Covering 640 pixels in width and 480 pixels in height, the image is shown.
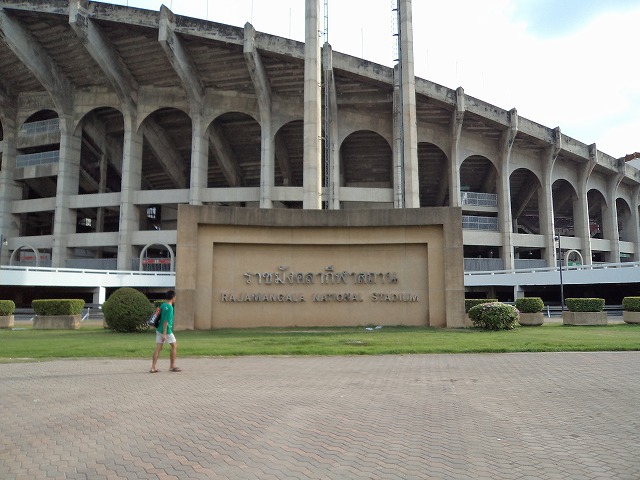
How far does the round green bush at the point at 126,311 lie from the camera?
17297 millimetres

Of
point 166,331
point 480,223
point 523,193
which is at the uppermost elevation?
point 523,193

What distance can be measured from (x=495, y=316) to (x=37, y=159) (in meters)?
44.0

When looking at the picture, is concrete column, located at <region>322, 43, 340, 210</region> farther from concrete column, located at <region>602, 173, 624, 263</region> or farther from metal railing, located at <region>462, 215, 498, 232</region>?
concrete column, located at <region>602, 173, 624, 263</region>

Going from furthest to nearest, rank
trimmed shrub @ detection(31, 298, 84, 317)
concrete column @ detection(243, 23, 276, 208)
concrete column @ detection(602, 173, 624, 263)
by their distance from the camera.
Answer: concrete column @ detection(602, 173, 624, 263)
concrete column @ detection(243, 23, 276, 208)
trimmed shrub @ detection(31, 298, 84, 317)

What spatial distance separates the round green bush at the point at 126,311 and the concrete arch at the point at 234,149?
2754 centimetres

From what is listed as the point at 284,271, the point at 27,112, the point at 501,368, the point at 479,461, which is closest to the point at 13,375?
the point at 479,461

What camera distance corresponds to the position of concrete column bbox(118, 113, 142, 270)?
4147 cm

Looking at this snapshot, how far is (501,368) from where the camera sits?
369 inches

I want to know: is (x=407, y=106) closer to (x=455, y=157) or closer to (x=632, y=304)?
(x=455, y=157)

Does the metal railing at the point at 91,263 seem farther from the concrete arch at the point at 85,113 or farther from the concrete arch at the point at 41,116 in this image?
the concrete arch at the point at 41,116

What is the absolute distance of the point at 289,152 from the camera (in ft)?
165

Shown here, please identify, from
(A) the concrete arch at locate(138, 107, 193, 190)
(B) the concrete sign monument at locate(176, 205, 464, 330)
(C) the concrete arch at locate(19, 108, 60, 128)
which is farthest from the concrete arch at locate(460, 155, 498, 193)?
Answer: (C) the concrete arch at locate(19, 108, 60, 128)

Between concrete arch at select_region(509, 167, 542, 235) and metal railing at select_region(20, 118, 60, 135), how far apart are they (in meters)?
44.1

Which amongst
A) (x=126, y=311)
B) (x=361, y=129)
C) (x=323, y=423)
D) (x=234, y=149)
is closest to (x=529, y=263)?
(x=361, y=129)
